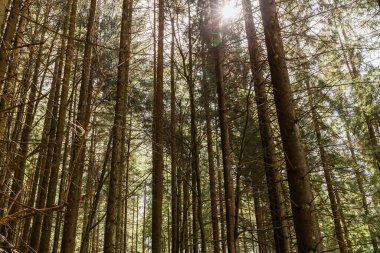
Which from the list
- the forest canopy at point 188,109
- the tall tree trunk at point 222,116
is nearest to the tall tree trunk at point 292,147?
the forest canopy at point 188,109

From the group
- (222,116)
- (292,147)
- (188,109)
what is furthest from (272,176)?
(292,147)

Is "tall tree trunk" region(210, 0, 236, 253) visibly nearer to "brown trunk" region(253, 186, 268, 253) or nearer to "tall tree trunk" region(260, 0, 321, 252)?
"brown trunk" region(253, 186, 268, 253)

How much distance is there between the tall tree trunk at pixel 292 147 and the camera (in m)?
3.20

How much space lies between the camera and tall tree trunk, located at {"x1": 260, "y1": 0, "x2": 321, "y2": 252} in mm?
3203

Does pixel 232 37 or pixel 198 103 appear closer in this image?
pixel 232 37

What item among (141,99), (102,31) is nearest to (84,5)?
(102,31)

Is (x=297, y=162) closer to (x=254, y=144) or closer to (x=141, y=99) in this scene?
(x=254, y=144)

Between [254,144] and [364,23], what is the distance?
5330mm

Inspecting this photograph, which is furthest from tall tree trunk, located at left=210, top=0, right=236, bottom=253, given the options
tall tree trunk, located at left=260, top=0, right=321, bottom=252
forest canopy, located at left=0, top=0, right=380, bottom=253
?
tall tree trunk, located at left=260, top=0, right=321, bottom=252

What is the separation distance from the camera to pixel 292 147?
349 cm

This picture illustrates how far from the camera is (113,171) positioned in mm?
6891

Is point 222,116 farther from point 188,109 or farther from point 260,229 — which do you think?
point 260,229

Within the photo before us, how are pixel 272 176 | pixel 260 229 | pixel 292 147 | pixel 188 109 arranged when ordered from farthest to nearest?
pixel 188 109, pixel 272 176, pixel 260 229, pixel 292 147

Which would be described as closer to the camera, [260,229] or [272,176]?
[260,229]
